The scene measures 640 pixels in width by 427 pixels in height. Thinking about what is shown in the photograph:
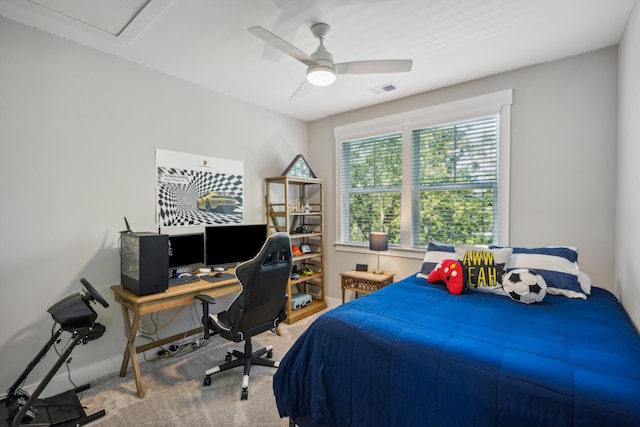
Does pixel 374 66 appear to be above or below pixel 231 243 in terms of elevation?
above

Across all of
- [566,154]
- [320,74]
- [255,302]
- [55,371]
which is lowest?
[55,371]

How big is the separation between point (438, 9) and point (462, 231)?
2.08 metres

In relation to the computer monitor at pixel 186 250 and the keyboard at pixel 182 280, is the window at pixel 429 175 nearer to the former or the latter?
the computer monitor at pixel 186 250

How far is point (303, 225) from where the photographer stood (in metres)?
4.19

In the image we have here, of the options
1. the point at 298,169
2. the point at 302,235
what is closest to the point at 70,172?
the point at 298,169

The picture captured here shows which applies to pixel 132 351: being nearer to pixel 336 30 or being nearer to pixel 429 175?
pixel 336 30

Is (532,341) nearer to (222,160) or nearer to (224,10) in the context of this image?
(224,10)

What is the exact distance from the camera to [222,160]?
329 centimetres

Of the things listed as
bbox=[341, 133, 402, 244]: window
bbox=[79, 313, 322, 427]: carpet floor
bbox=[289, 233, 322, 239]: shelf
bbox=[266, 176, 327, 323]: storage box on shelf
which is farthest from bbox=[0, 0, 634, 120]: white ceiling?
bbox=[79, 313, 322, 427]: carpet floor

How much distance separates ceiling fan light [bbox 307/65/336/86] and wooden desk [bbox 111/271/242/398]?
1835 millimetres

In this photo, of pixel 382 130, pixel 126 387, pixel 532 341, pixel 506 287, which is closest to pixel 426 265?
pixel 506 287

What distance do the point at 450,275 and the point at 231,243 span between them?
82.9 inches

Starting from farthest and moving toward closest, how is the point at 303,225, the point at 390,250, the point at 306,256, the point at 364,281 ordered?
the point at 303,225, the point at 306,256, the point at 390,250, the point at 364,281

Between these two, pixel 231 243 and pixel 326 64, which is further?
pixel 231 243
